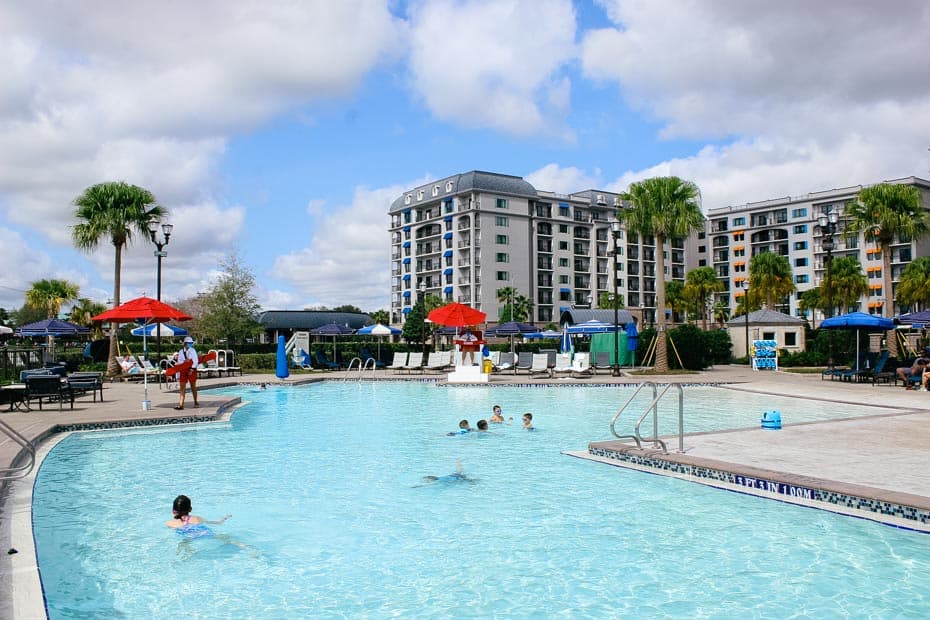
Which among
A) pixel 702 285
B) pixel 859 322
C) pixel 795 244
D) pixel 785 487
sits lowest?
pixel 785 487

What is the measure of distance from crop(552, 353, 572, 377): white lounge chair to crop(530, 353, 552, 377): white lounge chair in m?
0.34

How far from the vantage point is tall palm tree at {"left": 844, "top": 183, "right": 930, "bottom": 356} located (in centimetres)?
2820

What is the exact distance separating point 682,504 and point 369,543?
11.2ft

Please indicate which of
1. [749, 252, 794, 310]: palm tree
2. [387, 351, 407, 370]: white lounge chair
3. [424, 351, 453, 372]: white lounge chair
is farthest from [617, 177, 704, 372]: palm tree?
[749, 252, 794, 310]: palm tree

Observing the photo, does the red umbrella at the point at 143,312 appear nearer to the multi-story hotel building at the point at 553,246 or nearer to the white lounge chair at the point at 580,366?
the white lounge chair at the point at 580,366

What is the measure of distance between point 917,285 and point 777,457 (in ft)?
205

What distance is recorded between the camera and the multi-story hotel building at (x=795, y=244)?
83.1 metres

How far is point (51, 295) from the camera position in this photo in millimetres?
62625

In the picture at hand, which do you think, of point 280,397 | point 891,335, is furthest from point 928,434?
point 891,335

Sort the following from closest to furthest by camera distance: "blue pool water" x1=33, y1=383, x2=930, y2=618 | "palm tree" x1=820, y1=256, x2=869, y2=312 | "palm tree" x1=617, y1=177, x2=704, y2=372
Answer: "blue pool water" x1=33, y1=383, x2=930, y2=618
"palm tree" x1=617, y1=177, x2=704, y2=372
"palm tree" x1=820, y1=256, x2=869, y2=312

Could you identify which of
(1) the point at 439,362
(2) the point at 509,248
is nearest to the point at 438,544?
(1) the point at 439,362

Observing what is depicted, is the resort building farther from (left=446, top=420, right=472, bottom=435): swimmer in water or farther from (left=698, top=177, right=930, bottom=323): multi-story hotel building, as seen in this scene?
(left=446, top=420, right=472, bottom=435): swimmer in water

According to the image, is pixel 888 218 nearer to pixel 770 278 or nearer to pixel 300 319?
pixel 770 278

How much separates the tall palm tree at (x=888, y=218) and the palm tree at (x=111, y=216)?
97.6ft
